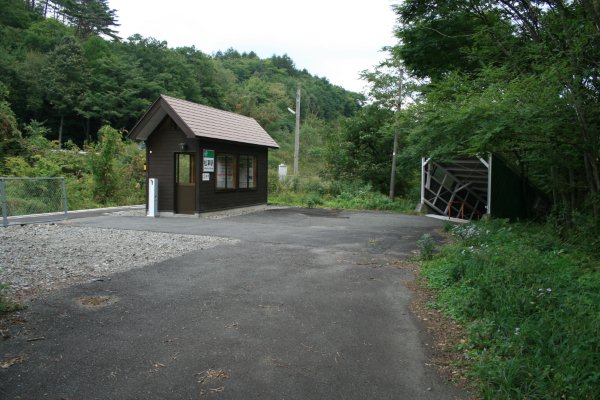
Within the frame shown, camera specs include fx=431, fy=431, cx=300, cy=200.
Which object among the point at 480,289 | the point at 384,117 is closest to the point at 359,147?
the point at 384,117

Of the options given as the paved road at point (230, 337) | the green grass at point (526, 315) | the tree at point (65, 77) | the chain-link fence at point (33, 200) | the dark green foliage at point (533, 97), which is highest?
the tree at point (65, 77)

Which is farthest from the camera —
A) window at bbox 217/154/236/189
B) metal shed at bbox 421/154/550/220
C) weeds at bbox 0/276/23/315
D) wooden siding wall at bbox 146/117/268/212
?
window at bbox 217/154/236/189

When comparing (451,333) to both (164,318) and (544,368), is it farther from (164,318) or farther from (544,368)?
(164,318)

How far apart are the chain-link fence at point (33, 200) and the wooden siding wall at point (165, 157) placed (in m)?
2.95

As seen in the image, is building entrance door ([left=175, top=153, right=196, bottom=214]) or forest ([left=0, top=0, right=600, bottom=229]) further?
building entrance door ([left=175, top=153, right=196, bottom=214])

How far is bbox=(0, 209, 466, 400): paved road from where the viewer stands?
3.11 metres

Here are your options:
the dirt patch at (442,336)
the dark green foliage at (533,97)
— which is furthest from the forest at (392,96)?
the dirt patch at (442,336)

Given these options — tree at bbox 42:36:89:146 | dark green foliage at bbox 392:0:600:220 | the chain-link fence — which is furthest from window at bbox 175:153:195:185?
tree at bbox 42:36:89:146

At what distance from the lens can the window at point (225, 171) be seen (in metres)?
15.3

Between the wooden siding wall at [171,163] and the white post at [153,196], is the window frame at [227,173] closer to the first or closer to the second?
the wooden siding wall at [171,163]

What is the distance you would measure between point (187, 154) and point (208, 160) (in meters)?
0.73

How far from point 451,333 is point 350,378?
4.87 ft

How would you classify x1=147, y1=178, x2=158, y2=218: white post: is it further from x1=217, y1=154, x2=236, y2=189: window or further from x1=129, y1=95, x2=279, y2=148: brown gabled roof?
x1=217, y1=154, x2=236, y2=189: window

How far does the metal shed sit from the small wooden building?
729 centimetres
